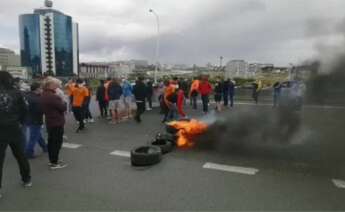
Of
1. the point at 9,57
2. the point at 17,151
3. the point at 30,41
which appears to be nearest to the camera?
the point at 17,151

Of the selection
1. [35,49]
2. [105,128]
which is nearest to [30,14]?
[35,49]

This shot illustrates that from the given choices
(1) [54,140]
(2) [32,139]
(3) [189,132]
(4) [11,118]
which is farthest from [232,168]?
(2) [32,139]

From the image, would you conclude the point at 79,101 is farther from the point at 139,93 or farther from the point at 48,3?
the point at 48,3

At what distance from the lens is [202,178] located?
568 centimetres

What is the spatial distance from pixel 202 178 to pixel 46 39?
9162cm

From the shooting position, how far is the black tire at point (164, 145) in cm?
752

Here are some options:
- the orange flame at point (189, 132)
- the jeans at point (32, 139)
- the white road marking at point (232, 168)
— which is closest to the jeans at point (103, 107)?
the orange flame at point (189, 132)

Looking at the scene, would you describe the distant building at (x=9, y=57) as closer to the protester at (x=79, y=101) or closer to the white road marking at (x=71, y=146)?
the protester at (x=79, y=101)

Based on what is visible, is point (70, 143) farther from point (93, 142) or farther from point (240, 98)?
point (240, 98)

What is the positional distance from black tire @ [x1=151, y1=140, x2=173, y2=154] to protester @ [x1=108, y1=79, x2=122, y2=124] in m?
4.86

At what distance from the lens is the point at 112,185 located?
5344mm

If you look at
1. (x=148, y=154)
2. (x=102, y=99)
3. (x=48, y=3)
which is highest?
(x=48, y=3)

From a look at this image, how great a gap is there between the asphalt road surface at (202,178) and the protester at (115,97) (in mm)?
4109

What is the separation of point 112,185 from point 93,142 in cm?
366
